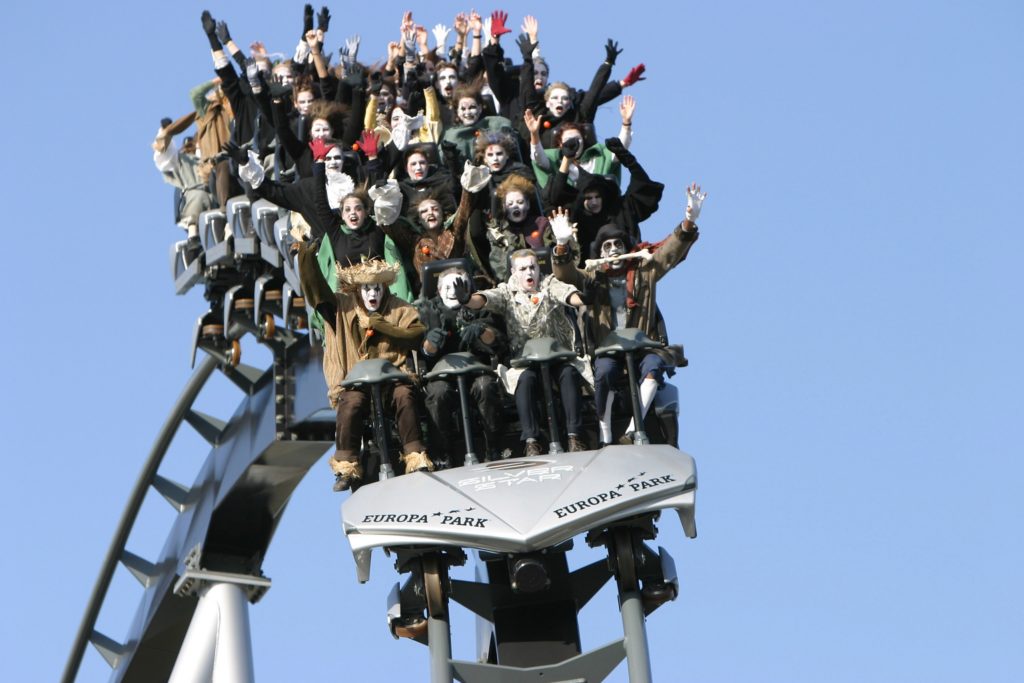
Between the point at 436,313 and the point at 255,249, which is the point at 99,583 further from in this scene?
the point at 436,313

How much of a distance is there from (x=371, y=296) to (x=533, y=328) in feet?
4.06

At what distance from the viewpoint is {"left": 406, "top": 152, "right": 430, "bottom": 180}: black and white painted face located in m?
19.2

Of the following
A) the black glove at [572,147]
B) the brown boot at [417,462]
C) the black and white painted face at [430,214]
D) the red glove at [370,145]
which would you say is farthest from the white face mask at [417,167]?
the brown boot at [417,462]

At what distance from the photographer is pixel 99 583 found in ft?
86.9

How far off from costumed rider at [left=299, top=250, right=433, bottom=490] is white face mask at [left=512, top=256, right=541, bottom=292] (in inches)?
32.5

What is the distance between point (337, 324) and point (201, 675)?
6.46m

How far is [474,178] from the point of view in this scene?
18594 mm

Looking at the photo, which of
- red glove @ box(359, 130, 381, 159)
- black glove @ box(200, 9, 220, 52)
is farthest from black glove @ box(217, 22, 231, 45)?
red glove @ box(359, 130, 381, 159)

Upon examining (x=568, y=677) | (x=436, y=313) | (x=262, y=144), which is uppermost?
(x=262, y=144)

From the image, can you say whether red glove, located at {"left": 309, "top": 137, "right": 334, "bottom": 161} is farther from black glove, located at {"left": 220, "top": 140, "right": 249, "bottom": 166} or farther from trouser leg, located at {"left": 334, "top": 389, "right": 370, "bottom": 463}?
trouser leg, located at {"left": 334, "top": 389, "right": 370, "bottom": 463}

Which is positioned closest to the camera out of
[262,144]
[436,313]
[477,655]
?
[436,313]

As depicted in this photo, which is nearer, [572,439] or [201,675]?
[572,439]

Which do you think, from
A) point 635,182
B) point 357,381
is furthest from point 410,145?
point 357,381

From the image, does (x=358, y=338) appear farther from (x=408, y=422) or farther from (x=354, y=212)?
(x=354, y=212)
